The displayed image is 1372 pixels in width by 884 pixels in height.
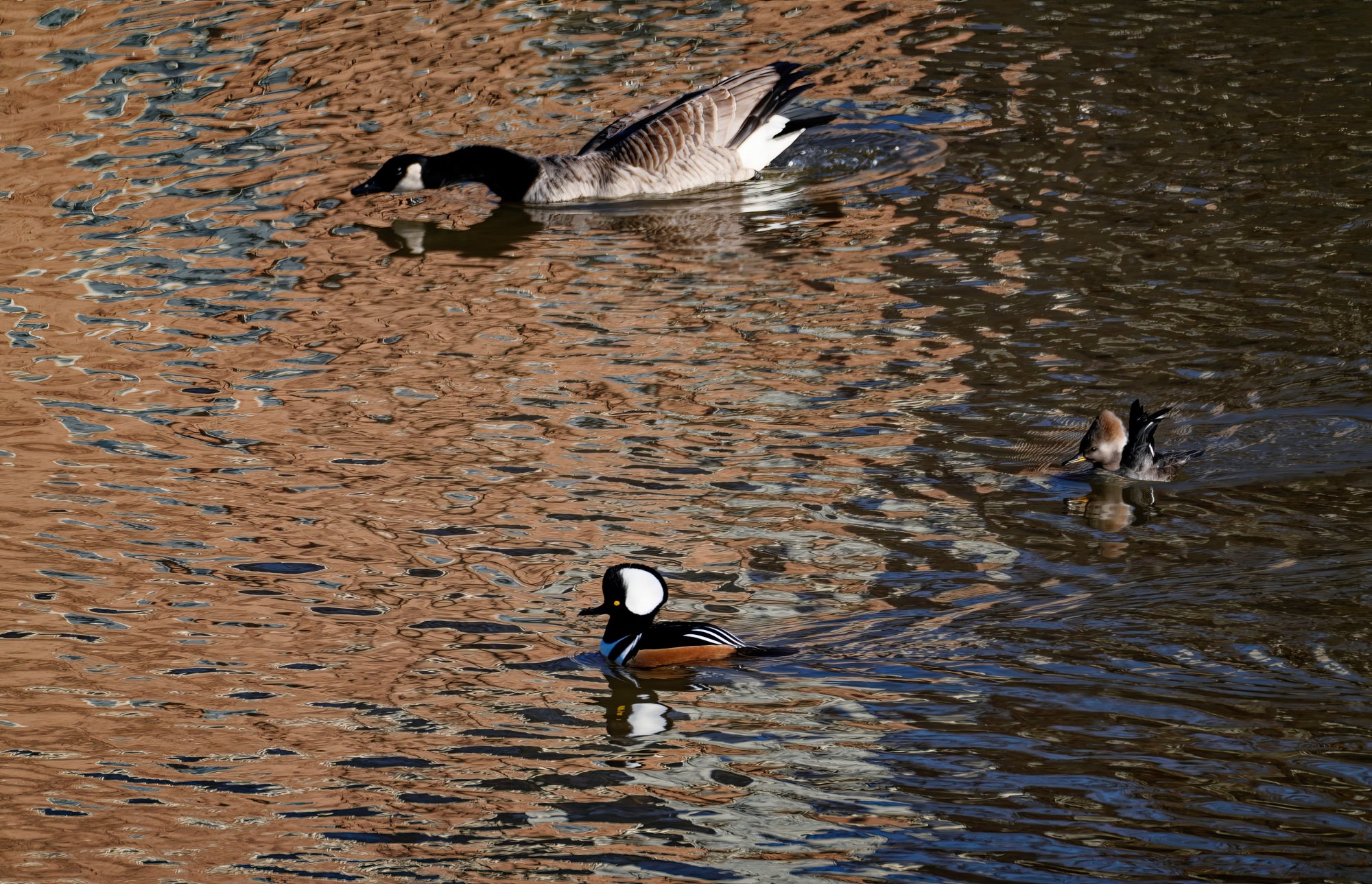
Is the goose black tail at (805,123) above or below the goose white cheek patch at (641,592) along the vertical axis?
above

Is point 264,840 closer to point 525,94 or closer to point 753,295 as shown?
point 753,295

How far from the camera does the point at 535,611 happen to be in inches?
326

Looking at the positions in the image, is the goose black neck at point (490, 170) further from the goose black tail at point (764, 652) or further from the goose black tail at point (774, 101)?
the goose black tail at point (764, 652)

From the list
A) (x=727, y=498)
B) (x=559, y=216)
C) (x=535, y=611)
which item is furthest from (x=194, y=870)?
(x=559, y=216)

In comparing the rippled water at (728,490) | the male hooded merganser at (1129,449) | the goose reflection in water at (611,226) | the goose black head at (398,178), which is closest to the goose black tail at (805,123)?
the rippled water at (728,490)

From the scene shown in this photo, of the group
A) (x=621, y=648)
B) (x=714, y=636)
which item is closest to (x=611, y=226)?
(x=621, y=648)

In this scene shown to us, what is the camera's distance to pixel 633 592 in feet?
25.1

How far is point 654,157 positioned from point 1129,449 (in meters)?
7.89

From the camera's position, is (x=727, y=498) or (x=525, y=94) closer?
(x=727, y=498)

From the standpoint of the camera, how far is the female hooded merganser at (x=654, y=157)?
15820mm

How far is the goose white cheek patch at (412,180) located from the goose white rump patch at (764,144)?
10.2 feet

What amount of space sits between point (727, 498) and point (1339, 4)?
1325 centimetres

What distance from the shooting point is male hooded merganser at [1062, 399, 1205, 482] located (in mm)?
9156

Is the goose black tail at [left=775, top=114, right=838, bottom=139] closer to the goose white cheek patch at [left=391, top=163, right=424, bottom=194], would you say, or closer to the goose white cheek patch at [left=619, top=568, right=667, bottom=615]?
the goose white cheek patch at [left=391, top=163, right=424, bottom=194]
